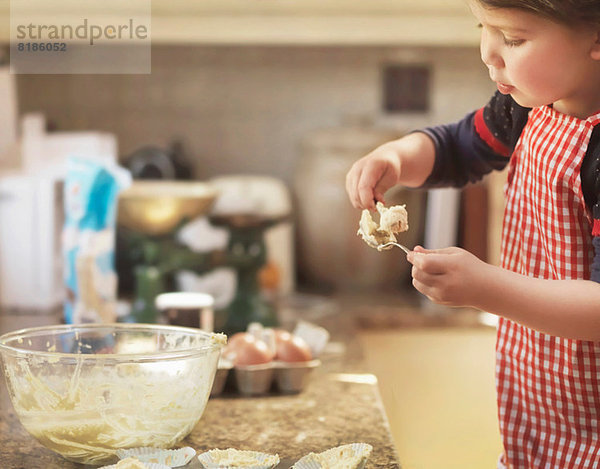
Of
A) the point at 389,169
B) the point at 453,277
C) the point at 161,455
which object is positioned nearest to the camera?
the point at 453,277

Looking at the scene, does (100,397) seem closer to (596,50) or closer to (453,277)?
(453,277)

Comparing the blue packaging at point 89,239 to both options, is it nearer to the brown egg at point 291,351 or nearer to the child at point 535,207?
the brown egg at point 291,351

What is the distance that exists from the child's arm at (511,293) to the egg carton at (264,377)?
0.47 meters

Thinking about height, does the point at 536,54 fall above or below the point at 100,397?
above

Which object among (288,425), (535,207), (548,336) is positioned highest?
(535,207)

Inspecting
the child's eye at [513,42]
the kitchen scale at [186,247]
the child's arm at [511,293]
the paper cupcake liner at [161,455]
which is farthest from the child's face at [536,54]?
the kitchen scale at [186,247]

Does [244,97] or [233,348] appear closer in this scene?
[233,348]

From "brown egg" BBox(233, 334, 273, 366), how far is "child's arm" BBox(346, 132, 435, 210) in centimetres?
33

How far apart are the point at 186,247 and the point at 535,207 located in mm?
1101

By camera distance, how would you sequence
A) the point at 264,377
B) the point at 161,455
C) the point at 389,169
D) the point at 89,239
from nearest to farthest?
the point at 161,455 → the point at 389,169 → the point at 264,377 → the point at 89,239

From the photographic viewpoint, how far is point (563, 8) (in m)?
0.66

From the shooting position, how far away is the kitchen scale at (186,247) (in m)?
1.78

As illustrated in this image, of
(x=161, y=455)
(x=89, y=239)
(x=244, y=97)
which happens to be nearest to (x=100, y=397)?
(x=161, y=455)

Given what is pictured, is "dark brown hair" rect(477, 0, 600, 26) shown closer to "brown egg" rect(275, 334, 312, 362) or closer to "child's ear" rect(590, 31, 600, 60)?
"child's ear" rect(590, 31, 600, 60)
